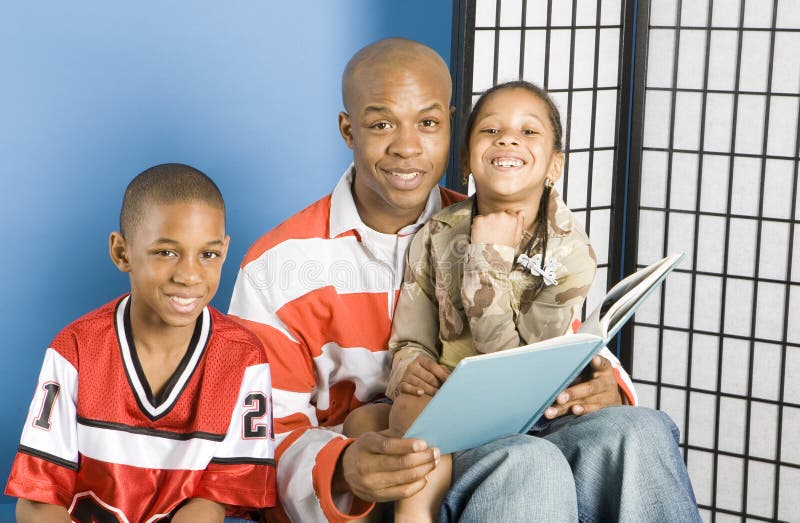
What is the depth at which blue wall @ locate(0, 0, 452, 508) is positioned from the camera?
7.32 feet

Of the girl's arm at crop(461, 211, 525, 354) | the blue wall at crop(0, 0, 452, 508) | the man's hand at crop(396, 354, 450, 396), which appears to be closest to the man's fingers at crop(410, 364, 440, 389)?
the man's hand at crop(396, 354, 450, 396)

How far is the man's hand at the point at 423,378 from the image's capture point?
1.72 metres

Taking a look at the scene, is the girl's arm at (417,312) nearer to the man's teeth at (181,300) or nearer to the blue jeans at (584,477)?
the blue jeans at (584,477)

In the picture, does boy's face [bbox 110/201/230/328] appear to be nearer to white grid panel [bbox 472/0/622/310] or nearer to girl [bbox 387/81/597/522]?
girl [bbox 387/81/597/522]

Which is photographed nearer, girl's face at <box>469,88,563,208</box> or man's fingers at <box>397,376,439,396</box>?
man's fingers at <box>397,376,439,396</box>

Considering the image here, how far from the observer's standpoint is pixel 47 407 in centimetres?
160

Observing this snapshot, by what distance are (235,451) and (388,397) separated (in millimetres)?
370

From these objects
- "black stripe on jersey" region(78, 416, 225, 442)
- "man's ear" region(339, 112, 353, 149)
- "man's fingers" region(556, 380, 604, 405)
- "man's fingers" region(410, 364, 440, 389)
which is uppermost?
"man's ear" region(339, 112, 353, 149)

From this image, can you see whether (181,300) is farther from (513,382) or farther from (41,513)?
(513,382)

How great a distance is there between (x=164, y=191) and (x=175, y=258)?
0.11 metres

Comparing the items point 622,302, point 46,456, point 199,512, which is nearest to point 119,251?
point 46,456

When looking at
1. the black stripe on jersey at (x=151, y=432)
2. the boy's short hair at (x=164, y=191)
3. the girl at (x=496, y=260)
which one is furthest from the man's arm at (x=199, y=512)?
the boy's short hair at (x=164, y=191)

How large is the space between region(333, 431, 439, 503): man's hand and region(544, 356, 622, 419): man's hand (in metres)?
0.33

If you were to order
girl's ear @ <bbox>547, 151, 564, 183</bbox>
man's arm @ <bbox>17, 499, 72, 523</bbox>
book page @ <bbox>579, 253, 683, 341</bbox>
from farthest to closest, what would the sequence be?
girl's ear @ <bbox>547, 151, 564, 183</bbox> < man's arm @ <bbox>17, 499, 72, 523</bbox> < book page @ <bbox>579, 253, 683, 341</bbox>
